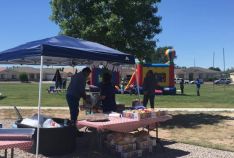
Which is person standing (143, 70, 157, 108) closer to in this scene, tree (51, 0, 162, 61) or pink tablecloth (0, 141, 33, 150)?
tree (51, 0, 162, 61)

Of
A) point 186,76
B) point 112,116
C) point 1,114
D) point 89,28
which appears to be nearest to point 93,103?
point 112,116

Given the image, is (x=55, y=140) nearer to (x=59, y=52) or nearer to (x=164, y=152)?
(x=59, y=52)

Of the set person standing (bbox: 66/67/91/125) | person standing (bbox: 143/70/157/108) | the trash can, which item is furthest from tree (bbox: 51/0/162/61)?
the trash can

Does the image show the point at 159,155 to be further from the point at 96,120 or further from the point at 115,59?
the point at 115,59

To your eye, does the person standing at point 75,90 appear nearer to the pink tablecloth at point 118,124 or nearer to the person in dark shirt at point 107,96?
the pink tablecloth at point 118,124

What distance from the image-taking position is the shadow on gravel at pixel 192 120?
14.3m

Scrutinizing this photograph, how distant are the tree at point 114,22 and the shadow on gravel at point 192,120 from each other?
283 cm

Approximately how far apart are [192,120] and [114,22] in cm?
479

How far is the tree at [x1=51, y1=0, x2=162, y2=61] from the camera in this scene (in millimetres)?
15172

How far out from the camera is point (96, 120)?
337 inches

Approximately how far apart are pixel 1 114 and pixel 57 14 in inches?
192

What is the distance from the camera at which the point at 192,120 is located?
15.7 metres

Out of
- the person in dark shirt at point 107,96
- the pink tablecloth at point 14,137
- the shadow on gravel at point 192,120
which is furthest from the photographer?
the shadow on gravel at point 192,120

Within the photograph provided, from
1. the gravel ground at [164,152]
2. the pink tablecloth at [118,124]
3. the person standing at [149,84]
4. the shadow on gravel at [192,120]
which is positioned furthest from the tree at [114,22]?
the pink tablecloth at [118,124]
